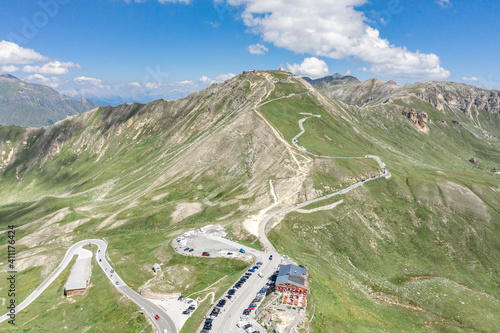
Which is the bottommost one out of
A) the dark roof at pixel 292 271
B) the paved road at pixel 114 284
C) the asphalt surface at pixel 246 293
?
the paved road at pixel 114 284

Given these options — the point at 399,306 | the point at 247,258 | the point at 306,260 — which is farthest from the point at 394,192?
the point at 247,258

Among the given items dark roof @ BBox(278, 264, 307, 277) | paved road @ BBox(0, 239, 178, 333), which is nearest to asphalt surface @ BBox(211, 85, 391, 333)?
dark roof @ BBox(278, 264, 307, 277)

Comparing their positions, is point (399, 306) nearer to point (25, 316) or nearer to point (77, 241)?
point (25, 316)

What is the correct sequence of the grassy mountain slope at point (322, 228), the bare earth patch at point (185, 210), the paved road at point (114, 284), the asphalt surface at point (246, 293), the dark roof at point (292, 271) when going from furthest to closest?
the bare earth patch at point (185, 210), the grassy mountain slope at point (322, 228), the dark roof at point (292, 271), the paved road at point (114, 284), the asphalt surface at point (246, 293)

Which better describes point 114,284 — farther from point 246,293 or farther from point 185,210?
point 185,210

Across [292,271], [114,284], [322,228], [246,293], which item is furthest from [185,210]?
[292,271]

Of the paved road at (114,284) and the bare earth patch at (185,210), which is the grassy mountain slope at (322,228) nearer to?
the bare earth patch at (185,210)

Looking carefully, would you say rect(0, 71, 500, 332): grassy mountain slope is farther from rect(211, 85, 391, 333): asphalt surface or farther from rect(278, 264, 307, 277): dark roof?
rect(211, 85, 391, 333): asphalt surface

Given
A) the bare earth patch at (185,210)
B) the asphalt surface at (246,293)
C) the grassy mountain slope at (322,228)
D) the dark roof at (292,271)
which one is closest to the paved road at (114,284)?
the grassy mountain slope at (322,228)

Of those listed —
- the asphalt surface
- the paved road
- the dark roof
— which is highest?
the dark roof
